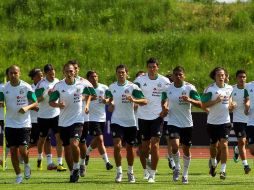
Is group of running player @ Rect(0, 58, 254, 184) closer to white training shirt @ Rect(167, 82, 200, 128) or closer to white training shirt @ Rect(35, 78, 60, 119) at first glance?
white training shirt @ Rect(167, 82, 200, 128)

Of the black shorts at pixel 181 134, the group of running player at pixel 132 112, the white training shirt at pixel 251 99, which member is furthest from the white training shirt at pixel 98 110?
the black shorts at pixel 181 134

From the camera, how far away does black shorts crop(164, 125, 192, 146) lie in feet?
70.7

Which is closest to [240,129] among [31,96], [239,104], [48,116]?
[239,104]

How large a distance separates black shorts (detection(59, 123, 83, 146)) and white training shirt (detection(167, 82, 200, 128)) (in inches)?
80.0

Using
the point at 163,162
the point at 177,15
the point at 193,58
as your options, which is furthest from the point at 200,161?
the point at 177,15

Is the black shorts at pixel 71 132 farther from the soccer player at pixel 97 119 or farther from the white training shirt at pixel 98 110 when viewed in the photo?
the white training shirt at pixel 98 110

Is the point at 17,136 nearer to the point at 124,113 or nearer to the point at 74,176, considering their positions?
the point at 74,176

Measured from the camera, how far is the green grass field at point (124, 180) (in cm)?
2033

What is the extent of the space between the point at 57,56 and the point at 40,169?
26.1m

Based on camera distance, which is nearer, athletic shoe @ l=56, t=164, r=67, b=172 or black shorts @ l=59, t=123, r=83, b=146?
black shorts @ l=59, t=123, r=83, b=146

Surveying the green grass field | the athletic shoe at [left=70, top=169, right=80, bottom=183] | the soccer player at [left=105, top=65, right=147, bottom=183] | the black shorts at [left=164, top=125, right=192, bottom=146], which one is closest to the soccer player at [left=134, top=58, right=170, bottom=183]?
the soccer player at [left=105, top=65, right=147, bottom=183]

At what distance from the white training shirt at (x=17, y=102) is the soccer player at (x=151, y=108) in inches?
108

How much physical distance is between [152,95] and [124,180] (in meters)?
2.04

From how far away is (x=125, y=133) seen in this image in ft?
72.4
